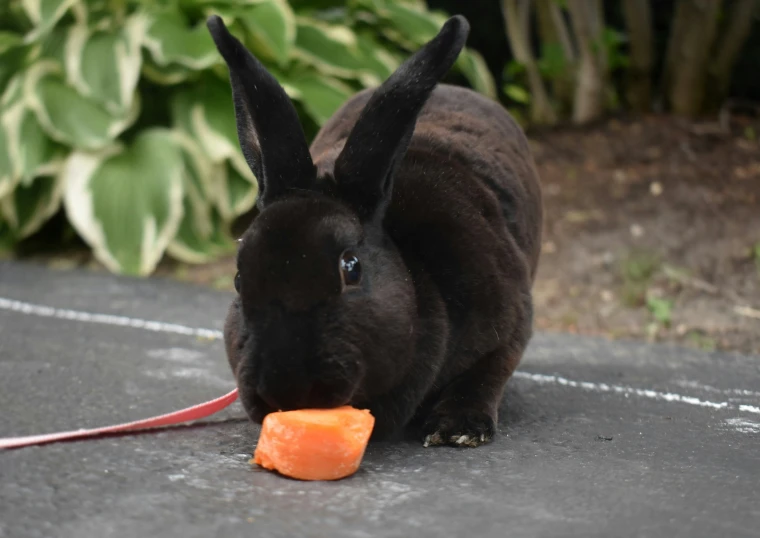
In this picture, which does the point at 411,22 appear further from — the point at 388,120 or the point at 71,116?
the point at 388,120

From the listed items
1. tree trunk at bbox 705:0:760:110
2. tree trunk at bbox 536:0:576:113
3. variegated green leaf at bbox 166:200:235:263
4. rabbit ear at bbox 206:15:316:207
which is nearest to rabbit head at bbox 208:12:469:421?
rabbit ear at bbox 206:15:316:207

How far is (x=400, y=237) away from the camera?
2.60 meters

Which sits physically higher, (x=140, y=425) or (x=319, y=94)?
(x=140, y=425)

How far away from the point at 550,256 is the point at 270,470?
366 centimetres

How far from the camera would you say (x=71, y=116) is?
6.27m

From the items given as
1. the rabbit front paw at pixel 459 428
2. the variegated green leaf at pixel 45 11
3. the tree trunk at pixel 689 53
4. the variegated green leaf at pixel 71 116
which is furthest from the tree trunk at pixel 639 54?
the rabbit front paw at pixel 459 428

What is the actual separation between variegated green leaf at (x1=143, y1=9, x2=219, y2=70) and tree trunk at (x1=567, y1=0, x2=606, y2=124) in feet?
7.82

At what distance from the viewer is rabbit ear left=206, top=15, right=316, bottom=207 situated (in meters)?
2.41

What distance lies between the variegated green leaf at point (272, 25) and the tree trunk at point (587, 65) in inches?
73.0

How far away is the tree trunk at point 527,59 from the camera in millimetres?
A: 7078

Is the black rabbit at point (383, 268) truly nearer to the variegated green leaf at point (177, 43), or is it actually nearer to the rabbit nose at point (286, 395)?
the rabbit nose at point (286, 395)

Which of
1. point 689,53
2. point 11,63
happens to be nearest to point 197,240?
point 11,63

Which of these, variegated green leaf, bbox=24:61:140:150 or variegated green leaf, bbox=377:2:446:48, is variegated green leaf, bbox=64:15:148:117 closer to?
variegated green leaf, bbox=24:61:140:150

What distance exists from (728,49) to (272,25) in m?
3.09
